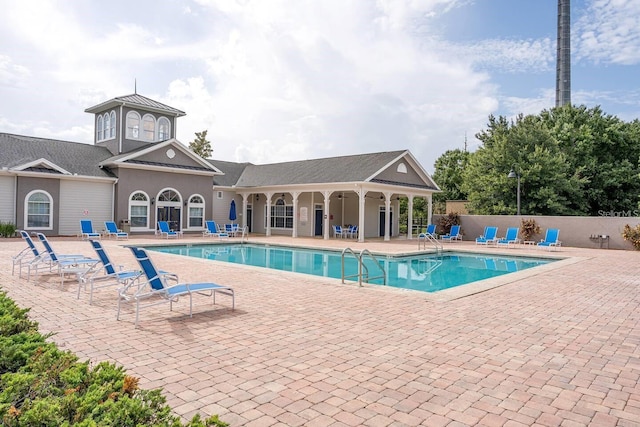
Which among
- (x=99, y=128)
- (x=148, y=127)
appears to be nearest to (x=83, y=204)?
(x=148, y=127)

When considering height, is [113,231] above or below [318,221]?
below

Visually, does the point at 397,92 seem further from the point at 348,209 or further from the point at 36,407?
the point at 36,407

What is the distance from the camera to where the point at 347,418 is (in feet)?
10.6

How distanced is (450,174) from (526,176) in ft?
47.1

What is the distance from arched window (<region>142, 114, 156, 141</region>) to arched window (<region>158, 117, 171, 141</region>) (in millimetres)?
365

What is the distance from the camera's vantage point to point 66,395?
2850 millimetres

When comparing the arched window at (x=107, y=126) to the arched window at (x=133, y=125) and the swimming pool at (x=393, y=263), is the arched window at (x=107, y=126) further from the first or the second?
the swimming pool at (x=393, y=263)

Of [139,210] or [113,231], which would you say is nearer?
[113,231]

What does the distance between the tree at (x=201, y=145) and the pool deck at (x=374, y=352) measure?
44782 mm

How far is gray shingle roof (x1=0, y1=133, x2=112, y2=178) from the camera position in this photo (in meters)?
21.4

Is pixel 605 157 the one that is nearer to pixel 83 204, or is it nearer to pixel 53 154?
pixel 83 204

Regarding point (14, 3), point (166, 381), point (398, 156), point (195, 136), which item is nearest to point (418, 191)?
point (398, 156)

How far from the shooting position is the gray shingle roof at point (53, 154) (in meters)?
21.4

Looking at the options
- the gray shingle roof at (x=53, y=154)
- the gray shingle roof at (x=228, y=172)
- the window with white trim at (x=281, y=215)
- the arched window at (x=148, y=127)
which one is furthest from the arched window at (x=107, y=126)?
the window with white trim at (x=281, y=215)
